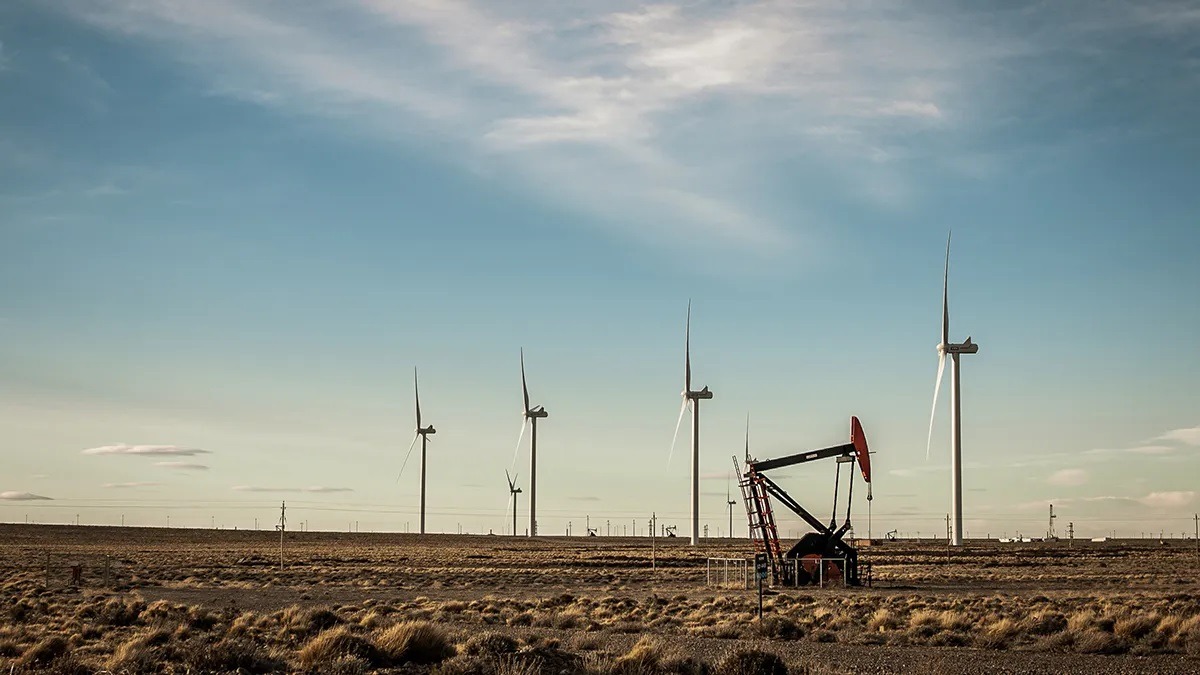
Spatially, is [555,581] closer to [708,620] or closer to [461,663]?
[708,620]

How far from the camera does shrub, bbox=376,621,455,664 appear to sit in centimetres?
2031

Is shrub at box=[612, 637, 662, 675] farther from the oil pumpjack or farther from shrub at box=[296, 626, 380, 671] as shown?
the oil pumpjack

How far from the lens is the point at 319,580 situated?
2298 inches

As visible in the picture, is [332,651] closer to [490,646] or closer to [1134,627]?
[490,646]

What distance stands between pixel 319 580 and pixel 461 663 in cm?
4212

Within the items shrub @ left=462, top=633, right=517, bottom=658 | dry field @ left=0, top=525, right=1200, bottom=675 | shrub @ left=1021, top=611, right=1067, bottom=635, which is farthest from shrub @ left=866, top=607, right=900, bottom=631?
shrub @ left=462, top=633, right=517, bottom=658

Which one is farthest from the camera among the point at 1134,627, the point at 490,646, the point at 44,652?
the point at 1134,627

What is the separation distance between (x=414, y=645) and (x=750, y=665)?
5.74 m

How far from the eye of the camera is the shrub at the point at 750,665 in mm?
18500

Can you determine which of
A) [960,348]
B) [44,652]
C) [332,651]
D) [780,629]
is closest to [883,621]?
[780,629]

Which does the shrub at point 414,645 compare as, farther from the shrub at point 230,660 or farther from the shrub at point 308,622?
the shrub at point 308,622

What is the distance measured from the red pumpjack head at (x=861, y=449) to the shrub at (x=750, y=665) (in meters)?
27.6

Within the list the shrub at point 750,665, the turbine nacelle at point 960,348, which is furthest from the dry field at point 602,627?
the turbine nacelle at point 960,348

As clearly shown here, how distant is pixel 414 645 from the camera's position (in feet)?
68.0
